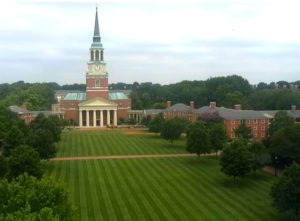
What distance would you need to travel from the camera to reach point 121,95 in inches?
4867

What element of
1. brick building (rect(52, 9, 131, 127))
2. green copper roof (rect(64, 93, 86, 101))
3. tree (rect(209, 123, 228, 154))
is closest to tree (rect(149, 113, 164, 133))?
tree (rect(209, 123, 228, 154))

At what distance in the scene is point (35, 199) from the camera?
23.6m

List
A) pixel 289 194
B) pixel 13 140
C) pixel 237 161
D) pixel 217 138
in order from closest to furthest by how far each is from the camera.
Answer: pixel 289 194 → pixel 237 161 → pixel 13 140 → pixel 217 138

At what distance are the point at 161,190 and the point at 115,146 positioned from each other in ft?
99.8

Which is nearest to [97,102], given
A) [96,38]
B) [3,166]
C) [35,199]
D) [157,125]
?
[96,38]

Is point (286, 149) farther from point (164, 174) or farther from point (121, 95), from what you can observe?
point (121, 95)

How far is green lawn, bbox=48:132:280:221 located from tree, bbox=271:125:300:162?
124 inches

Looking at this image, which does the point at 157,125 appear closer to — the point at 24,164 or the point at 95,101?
the point at 95,101

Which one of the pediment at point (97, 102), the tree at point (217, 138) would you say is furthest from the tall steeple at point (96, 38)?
the tree at point (217, 138)

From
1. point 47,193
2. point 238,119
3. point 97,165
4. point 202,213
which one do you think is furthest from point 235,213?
point 238,119

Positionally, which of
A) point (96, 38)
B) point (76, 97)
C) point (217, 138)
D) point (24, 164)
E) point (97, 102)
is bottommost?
point (24, 164)

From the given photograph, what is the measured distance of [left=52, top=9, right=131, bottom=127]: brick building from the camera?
11450 centimetres

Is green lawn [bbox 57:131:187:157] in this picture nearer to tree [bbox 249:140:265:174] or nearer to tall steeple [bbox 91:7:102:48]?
tree [bbox 249:140:265:174]

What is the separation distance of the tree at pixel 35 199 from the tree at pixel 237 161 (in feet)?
67.1
